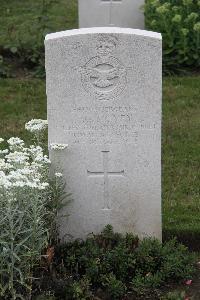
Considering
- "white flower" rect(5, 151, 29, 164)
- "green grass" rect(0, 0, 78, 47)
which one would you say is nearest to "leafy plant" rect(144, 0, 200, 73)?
"green grass" rect(0, 0, 78, 47)

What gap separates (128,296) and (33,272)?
24.0 inches

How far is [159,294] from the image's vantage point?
5.49m

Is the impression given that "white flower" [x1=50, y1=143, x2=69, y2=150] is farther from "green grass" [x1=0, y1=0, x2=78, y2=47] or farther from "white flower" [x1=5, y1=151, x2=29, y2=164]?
"green grass" [x1=0, y1=0, x2=78, y2=47]

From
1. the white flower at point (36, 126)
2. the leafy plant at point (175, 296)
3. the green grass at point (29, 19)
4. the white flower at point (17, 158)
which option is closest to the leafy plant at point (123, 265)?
the leafy plant at point (175, 296)

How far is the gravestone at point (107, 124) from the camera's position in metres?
5.66

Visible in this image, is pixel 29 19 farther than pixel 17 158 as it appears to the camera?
Yes

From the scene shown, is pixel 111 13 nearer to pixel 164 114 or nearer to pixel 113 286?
pixel 164 114

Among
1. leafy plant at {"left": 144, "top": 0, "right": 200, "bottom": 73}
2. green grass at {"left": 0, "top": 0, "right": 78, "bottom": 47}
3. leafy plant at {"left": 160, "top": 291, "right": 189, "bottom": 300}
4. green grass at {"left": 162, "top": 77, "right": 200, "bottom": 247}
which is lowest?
leafy plant at {"left": 160, "top": 291, "right": 189, "bottom": 300}

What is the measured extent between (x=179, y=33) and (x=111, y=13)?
1.24 meters

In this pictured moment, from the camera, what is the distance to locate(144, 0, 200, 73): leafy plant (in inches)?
390

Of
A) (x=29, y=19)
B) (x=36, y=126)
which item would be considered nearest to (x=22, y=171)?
(x=36, y=126)

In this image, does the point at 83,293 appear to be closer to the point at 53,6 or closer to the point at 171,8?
the point at 171,8

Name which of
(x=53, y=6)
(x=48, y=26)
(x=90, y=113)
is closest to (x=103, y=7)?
(x=48, y=26)

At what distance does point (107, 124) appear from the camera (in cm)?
577
